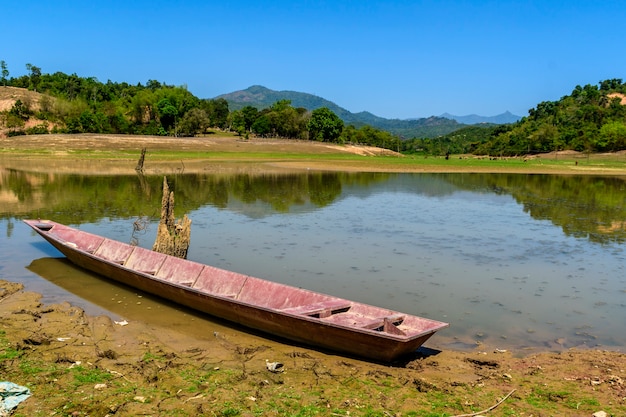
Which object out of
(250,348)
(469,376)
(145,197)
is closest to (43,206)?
(145,197)

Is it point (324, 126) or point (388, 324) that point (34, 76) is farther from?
point (388, 324)

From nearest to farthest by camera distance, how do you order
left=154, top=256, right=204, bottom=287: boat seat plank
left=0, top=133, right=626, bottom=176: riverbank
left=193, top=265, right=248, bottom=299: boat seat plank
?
left=193, top=265, right=248, bottom=299: boat seat plank
left=154, top=256, right=204, bottom=287: boat seat plank
left=0, top=133, right=626, bottom=176: riverbank

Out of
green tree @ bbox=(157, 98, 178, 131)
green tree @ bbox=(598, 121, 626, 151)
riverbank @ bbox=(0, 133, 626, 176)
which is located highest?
green tree @ bbox=(157, 98, 178, 131)

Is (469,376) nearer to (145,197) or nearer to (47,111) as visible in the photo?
(145,197)

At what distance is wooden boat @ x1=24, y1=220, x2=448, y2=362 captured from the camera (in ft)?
27.5

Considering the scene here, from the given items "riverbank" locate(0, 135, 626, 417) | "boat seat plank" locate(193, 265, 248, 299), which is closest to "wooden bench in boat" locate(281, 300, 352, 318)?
"riverbank" locate(0, 135, 626, 417)

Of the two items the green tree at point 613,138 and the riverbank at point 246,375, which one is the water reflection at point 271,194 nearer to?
the riverbank at point 246,375

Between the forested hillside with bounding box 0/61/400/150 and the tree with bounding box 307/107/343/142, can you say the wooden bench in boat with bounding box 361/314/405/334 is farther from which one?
the tree with bounding box 307/107/343/142

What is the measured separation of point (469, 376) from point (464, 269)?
7.38 m

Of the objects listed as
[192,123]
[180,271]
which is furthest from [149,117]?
[180,271]

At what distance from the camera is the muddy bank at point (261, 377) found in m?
6.84

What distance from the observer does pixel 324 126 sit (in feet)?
339

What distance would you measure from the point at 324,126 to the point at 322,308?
96024 mm

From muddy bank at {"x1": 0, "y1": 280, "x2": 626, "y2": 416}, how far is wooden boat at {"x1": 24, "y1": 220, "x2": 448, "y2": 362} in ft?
1.22
